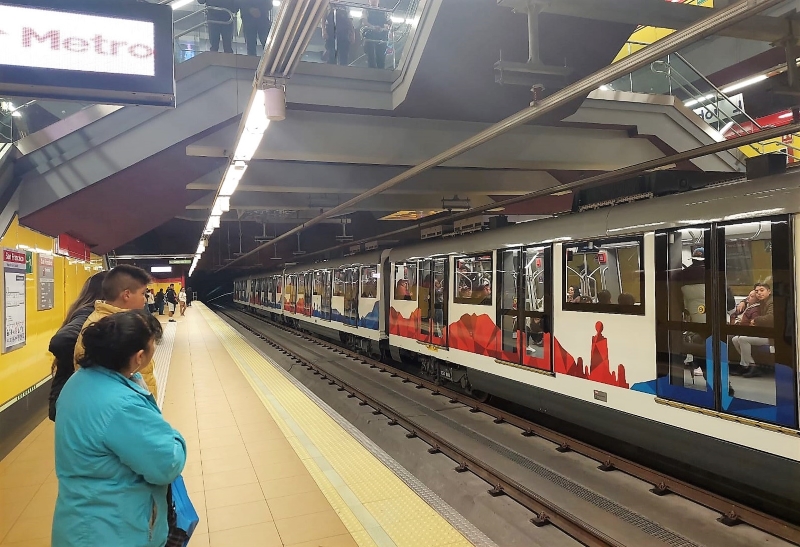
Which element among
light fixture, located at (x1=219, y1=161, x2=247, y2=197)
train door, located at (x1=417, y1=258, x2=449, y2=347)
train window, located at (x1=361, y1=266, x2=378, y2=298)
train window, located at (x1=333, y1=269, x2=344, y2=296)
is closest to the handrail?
light fixture, located at (x1=219, y1=161, x2=247, y2=197)

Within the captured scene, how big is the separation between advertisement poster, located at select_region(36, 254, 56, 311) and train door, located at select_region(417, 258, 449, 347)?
18.6ft

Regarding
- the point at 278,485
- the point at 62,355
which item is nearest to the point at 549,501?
the point at 278,485

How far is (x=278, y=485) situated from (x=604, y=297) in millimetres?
3556

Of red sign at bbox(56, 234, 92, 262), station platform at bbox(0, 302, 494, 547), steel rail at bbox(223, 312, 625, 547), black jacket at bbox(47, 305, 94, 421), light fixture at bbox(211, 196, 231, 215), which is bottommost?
steel rail at bbox(223, 312, 625, 547)

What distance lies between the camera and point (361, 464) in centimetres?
539

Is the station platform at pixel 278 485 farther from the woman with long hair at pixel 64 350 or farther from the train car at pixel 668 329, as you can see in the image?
the train car at pixel 668 329

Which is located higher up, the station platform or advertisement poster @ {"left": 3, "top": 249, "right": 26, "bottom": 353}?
advertisement poster @ {"left": 3, "top": 249, "right": 26, "bottom": 353}

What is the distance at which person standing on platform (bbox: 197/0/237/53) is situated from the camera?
746 cm

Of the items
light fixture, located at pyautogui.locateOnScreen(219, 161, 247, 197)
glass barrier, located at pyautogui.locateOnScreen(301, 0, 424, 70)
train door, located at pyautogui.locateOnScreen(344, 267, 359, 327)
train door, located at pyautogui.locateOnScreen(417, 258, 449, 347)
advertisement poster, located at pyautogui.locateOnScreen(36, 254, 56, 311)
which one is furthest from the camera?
train door, located at pyautogui.locateOnScreen(344, 267, 359, 327)

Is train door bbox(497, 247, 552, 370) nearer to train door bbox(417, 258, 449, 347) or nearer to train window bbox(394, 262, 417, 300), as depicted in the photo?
train door bbox(417, 258, 449, 347)

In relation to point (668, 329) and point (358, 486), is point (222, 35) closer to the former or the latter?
point (358, 486)

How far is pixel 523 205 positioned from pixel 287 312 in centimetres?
1166

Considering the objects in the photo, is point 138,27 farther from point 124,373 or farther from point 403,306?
point 403,306

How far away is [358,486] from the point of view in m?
4.80
